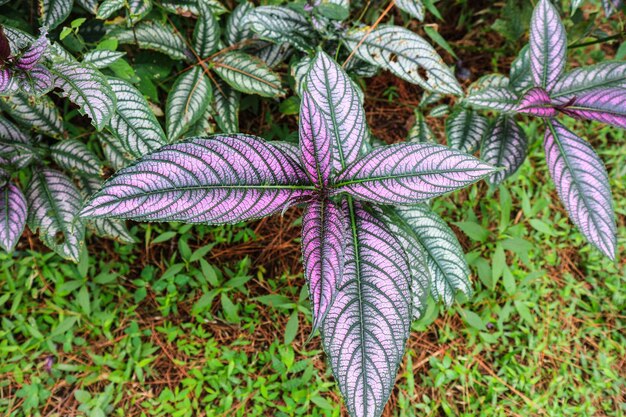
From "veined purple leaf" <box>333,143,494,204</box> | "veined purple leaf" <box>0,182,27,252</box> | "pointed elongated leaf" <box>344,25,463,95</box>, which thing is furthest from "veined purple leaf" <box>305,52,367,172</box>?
"veined purple leaf" <box>0,182,27,252</box>

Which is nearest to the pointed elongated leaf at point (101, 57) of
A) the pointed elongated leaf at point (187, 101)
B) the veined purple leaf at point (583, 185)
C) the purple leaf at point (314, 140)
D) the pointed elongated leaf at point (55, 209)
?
the pointed elongated leaf at point (187, 101)

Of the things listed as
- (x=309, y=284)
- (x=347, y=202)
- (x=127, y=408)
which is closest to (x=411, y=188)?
(x=347, y=202)

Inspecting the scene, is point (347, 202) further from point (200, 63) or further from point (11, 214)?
point (11, 214)

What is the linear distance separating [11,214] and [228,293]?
0.89 metres

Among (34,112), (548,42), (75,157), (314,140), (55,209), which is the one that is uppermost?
(548,42)

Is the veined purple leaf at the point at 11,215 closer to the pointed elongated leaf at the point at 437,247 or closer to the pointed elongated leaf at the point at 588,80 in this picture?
the pointed elongated leaf at the point at 437,247

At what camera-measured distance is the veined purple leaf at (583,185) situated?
1438mm

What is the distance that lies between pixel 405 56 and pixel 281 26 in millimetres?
450

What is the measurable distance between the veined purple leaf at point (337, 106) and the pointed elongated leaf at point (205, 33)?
633mm

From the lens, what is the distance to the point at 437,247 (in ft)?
4.90

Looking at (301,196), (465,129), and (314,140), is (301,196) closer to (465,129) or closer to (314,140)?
(314,140)

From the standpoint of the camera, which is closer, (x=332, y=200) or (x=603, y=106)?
(x=332, y=200)

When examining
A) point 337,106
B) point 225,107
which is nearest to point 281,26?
point 225,107

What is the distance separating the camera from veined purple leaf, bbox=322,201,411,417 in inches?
41.4
